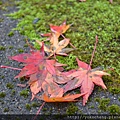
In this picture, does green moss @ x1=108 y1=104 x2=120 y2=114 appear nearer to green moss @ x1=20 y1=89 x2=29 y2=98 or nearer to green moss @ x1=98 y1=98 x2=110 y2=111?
green moss @ x1=98 y1=98 x2=110 y2=111

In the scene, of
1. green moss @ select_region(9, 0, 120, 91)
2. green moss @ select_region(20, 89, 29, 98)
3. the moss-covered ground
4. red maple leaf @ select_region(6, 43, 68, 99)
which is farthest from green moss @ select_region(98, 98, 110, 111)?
green moss @ select_region(20, 89, 29, 98)

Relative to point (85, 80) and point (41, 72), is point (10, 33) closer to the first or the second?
point (41, 72)


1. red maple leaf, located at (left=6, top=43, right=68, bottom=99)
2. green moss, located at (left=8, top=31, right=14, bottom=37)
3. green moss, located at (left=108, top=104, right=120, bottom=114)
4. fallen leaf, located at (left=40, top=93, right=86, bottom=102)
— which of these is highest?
green moss, located at (left=8, top=31, right=14, bottom=37)

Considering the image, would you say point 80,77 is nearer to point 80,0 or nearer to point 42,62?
point 42,62

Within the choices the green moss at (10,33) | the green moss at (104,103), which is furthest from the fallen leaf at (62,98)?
the green moss at (10,33)

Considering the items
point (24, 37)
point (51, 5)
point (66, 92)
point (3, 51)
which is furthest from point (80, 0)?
point (66, 92)

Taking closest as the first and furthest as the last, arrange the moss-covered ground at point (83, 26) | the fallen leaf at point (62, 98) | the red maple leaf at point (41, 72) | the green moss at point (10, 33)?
the fallen leaf at point (62, 98), the red maple leaf at point (41, 72), the moss-covered ground at point (83, 26), the green moss at point (10, 33)

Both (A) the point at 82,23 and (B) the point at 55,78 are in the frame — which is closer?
(B) the point at 55,78

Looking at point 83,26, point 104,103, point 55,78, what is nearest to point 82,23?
point 83,26

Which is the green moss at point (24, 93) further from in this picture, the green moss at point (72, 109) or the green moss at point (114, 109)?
the green moss at point (114, 109)
